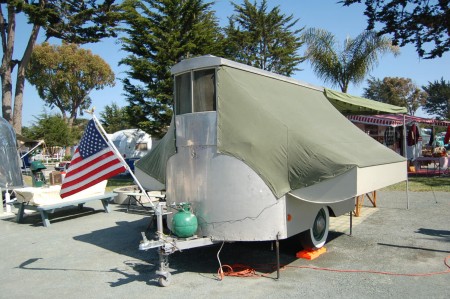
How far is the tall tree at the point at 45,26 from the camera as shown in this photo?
17.2 meters

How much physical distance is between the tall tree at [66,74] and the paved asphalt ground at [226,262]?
144 feet

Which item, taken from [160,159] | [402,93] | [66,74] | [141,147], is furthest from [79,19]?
[402,93]

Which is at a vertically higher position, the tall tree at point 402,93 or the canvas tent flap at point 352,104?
the tall tree at point 402,93

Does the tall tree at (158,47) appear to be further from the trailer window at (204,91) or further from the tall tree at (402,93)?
the tall tree at (402,93)

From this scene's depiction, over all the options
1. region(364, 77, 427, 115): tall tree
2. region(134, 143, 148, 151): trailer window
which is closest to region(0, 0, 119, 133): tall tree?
region(134, 143, 148, 151): trailer window

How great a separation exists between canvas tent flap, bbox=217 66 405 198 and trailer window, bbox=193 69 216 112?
0.12m

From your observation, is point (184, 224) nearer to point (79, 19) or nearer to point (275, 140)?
point (275, 140)

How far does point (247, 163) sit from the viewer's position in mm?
5289

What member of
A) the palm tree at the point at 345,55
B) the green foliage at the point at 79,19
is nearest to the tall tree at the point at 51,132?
the green foliage at the point at 79,19

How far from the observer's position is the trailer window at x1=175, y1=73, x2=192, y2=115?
5793 mm

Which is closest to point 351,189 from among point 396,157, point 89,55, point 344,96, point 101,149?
point 396,157

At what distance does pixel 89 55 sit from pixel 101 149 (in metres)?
49.9

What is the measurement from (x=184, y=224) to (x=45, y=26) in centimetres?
1574

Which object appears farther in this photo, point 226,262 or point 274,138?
point 226,262
